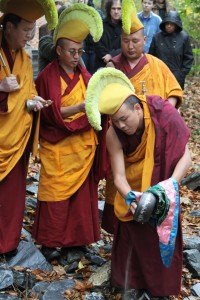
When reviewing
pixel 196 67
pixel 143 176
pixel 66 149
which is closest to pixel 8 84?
pixel 66 149

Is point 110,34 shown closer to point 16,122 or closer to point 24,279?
point 16,122

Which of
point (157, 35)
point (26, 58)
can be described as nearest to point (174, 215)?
point (26, 58)

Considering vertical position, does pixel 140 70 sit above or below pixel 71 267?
above

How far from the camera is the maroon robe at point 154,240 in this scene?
11.4 ft

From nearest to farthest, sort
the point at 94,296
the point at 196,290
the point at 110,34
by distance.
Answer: the point at 94,296, the point at 196,290, the point at 110,34

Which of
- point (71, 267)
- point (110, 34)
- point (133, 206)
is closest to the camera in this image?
point (133, 206)

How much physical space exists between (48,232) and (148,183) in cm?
125

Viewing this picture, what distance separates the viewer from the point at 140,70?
4.56 metres

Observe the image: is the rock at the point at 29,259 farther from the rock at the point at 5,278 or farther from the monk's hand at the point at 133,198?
the monk's hand at the point at 133,198

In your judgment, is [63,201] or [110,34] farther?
[110,34]

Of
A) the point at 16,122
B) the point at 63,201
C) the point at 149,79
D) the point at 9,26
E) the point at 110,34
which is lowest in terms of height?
the point at 63,201

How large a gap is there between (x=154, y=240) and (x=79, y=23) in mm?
1871

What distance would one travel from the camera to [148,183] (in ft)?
11.5

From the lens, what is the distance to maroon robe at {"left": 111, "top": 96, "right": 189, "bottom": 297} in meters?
3.46
